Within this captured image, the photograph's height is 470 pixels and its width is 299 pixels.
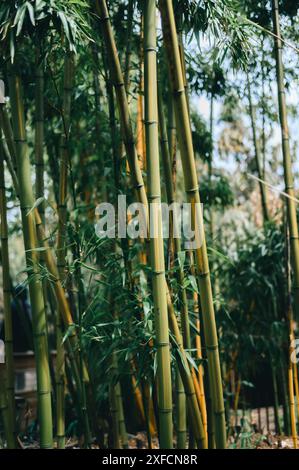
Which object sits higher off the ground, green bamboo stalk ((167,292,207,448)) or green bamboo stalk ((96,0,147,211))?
green bamboo stalk ((96,0,147,211))

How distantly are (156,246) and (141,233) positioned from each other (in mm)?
319

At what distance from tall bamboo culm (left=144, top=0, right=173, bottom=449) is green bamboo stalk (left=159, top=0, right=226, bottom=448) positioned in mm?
75

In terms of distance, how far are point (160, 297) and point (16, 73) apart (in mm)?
1148

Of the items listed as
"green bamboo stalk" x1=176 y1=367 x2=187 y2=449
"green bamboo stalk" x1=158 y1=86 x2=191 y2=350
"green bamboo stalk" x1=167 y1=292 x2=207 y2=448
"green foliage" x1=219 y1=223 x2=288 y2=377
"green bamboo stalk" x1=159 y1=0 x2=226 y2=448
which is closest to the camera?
"green bamboo stalk" x1=159 y1=0 x2=226 y2=448

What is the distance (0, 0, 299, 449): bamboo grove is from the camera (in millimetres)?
2412

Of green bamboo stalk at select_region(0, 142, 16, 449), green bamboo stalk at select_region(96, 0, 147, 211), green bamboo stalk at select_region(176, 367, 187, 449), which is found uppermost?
green bamboo stalk at select_region(96, 0, 147, 211)

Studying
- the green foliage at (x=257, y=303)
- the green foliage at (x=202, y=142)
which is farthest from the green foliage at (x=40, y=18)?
the green foliage at (x=257, y=303)

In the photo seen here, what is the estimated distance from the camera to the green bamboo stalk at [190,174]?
7.80 ft

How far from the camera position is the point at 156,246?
2.37m

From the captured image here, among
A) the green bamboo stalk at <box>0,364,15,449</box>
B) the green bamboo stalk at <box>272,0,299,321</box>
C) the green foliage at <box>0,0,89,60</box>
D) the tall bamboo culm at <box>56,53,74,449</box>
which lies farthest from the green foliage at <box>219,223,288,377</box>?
the green foliage at <box>0,0,89,60</box>

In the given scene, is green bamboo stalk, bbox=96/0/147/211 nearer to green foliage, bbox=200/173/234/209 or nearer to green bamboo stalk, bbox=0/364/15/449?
green bamboo stalk, bbox=0/364/15/449

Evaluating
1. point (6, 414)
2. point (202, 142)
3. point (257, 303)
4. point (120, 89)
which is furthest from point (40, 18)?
point (257, 303)

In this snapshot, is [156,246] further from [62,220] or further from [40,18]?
[40,18]
